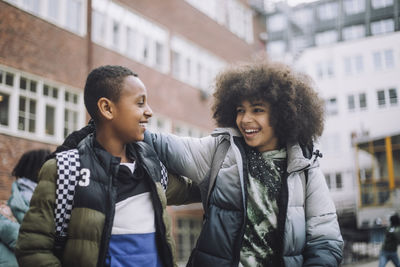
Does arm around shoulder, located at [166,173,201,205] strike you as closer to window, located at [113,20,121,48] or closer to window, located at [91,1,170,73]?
window, located at [91,1,170,73]

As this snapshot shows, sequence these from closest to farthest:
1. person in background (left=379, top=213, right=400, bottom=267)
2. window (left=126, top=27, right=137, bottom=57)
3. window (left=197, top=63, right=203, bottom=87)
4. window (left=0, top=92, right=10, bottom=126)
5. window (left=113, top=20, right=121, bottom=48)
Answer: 1. window (left=0, top=92, right=10, bottom=126)
2. person in background (left=379, top=213, right=400, bottom=267)
3. window (left=113, top=20, right=121, bottom=48)
4. window (left=126, top=27, right=137, bottom=57)
5. window (left=197, top=63, right=203, bottom=87)

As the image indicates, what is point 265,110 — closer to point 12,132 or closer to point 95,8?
point 12,132

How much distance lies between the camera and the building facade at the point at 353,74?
1073cm

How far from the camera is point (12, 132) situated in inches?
420

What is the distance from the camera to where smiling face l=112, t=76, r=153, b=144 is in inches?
110

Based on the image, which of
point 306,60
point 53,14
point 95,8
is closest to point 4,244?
point 53,14

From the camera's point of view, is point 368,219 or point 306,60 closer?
point 368,219

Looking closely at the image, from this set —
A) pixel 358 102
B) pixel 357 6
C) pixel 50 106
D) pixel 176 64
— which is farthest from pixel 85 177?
pixel 358 102

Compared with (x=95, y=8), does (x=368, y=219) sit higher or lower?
lower

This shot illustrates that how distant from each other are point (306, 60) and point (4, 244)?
24.2 meters

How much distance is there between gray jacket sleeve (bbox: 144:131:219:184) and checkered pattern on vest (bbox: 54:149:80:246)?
0.82 m

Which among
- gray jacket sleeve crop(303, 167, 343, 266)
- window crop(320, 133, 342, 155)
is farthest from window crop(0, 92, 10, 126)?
window crop(320, 133, 342, 155)

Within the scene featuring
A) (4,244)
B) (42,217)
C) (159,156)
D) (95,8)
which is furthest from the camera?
(95,8)

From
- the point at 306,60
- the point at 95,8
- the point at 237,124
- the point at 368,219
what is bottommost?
the point at 368,219
